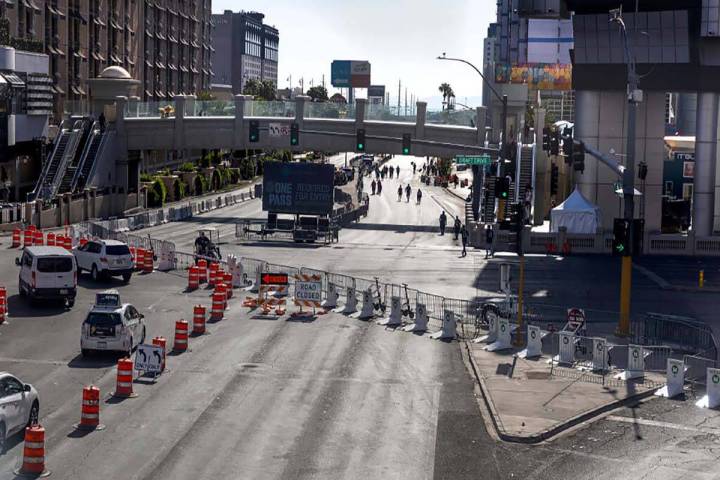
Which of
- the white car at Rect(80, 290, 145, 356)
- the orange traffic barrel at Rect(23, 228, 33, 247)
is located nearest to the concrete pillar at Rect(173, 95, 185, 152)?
the orange traffic barrel at Rect(23, 228, 33, 247)

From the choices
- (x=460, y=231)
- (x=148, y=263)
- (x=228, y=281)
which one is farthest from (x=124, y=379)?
(x=460, y=231)

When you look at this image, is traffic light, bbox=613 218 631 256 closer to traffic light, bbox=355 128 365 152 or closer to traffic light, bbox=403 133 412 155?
traffic light, bbox=403 133 412 155

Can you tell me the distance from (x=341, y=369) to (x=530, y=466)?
10.0m

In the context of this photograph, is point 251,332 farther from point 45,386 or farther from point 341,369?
point 45,386

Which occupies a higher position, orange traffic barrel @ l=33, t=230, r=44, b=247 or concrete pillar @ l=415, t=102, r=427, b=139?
concrete pillar @ l=415, t=102, r=427, b=139

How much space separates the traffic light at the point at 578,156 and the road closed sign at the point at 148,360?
16.7 meters

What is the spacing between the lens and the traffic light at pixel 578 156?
41281 millimetres

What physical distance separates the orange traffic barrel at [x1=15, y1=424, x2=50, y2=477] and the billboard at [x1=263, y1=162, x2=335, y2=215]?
50.9m

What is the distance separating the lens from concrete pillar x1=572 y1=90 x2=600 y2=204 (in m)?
70.9

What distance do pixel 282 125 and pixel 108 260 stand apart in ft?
133

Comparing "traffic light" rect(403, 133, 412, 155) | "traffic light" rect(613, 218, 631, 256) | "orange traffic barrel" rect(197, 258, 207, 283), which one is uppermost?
"traffic light" rect(403, 133, 412, 155)

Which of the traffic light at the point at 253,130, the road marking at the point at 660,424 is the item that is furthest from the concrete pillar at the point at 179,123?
the road marking at the point at 660,424

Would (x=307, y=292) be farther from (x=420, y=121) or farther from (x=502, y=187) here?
(x=420, y=121)

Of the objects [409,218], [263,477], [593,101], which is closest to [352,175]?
[409,218]
